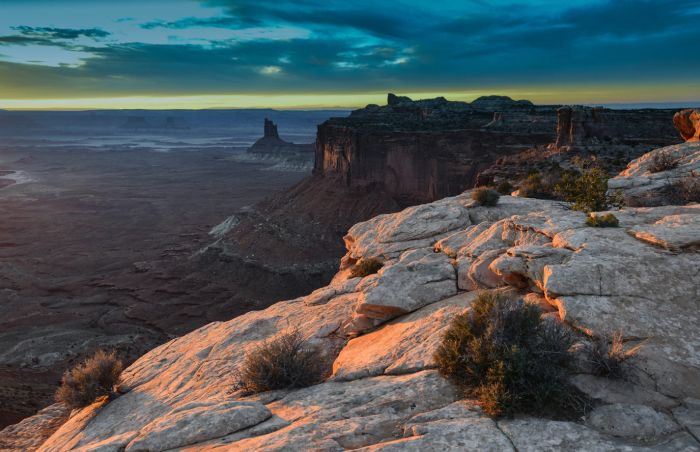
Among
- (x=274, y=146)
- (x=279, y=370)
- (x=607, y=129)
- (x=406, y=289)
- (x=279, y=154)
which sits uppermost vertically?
(x=274, y=146)

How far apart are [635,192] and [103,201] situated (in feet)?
335

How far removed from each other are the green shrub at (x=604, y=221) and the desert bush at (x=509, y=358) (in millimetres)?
3542

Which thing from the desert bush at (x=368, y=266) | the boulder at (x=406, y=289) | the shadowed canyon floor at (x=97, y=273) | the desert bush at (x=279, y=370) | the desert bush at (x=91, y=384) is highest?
the boulder at (x=406, y=289)

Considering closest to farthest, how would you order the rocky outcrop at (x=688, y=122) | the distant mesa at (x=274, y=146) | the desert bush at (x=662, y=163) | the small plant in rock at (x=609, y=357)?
the small plant in rock at (x=609, y=357) → the desert bush at (x=662, y=163) → the rocky outcrop at (x=688, y=122) → the distant mesa at (x=274, y=146)

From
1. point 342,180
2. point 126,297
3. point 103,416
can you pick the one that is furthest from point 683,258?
point 342,180

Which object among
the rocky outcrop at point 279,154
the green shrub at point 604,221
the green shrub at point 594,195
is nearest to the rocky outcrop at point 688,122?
the green shrub at point 594,195

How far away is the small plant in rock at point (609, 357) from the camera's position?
18.1ft

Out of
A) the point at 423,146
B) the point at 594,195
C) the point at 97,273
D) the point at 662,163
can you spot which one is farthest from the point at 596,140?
the point at 97,273

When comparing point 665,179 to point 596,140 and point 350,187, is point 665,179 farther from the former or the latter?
point 350,187

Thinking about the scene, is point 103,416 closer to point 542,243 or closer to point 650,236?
point 542,243

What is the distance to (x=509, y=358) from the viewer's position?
18.4ft

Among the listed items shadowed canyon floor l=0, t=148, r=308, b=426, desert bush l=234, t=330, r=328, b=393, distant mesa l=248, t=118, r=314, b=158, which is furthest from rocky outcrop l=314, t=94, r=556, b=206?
distant mesa l=248, t=118, r=314, b=158

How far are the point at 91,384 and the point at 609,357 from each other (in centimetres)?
1158

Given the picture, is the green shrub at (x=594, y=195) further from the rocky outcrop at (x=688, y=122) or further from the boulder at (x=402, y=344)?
the rocky outcrop at (x=688, y=122)
